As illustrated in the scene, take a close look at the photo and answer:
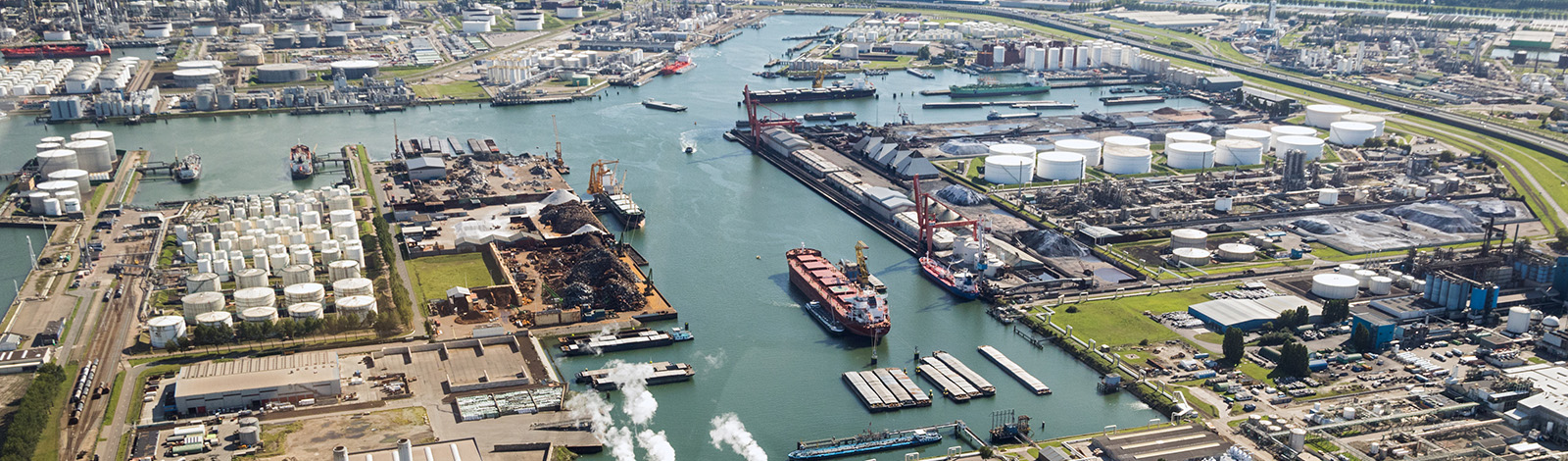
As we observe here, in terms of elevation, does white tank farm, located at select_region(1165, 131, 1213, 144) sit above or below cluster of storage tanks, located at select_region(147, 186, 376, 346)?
below

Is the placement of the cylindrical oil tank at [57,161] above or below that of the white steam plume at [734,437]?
above

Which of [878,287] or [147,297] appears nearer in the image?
[147,297]

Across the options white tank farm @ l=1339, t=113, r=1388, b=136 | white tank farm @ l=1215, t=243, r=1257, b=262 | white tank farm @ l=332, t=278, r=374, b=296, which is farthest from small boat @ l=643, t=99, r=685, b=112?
white tank farm @ l=332, t=278, r=374, b=296

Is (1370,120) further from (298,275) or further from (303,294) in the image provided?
(303,294)

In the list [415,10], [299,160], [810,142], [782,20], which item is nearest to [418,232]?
[299,160]

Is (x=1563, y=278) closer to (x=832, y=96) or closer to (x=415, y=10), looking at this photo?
(x=832, y=96)

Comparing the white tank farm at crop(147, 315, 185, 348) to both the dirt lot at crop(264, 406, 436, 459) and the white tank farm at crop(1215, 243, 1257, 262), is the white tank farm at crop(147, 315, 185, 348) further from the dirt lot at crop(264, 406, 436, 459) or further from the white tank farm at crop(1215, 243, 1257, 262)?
the white tank farm at crop(1215, 243, 1257, 262)

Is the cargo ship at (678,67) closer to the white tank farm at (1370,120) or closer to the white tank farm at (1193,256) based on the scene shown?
the white tank farm at (1370,120)

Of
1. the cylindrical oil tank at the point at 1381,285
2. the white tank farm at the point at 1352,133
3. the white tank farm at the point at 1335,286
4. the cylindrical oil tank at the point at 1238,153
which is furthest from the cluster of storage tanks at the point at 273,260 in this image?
the white tank farm at the point at 1352,133
